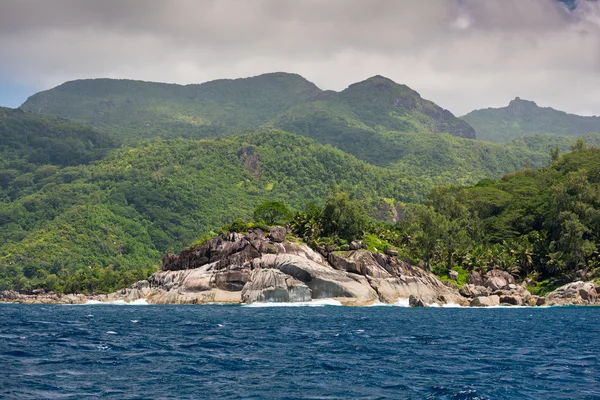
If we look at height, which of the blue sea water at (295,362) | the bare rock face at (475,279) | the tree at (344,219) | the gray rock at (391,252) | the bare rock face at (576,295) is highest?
the tree at (344,219)

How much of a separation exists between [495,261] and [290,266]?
5192 cm

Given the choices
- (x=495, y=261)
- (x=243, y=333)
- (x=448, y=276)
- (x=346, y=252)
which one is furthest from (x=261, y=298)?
(x=243, y=333)

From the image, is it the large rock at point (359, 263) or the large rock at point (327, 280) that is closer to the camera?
the large rock at point (327, 280)

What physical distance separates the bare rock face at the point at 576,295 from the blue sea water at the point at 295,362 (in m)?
66.9

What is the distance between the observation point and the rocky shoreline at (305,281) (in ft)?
469

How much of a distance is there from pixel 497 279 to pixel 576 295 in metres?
18.8

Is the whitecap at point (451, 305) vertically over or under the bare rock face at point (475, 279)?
under

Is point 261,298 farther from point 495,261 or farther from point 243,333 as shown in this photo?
point 243,333

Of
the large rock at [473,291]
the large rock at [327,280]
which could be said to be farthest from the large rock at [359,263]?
the large rock at [473,291]

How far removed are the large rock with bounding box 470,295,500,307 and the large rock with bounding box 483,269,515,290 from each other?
41.1 feet

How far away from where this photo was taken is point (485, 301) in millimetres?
141375

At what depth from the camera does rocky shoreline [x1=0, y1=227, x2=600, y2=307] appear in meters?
143

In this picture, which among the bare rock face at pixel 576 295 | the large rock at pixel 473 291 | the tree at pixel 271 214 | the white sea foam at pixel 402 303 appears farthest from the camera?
the tree at pixel 271 214

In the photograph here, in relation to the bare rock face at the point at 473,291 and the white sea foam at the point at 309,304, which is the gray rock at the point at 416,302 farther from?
the bare rock face at the point at 473,291
